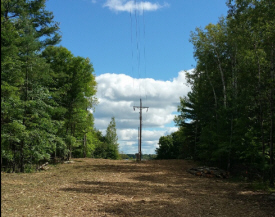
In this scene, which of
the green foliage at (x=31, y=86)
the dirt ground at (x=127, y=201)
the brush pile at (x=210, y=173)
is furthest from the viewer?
the brush pile at (x=210, y=173)

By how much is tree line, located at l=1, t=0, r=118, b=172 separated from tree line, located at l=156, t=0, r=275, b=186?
10.2m

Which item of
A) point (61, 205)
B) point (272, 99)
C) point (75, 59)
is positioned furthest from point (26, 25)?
point (272, 99)

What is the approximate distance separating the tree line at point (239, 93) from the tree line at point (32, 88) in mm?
10174

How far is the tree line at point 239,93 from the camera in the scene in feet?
38.8

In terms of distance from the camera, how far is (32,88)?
594 inches

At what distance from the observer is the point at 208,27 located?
2283 centimetres

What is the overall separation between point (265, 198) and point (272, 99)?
434 cm

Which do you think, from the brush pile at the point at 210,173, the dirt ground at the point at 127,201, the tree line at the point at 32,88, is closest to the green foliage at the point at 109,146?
the tree line at the point at 32,88

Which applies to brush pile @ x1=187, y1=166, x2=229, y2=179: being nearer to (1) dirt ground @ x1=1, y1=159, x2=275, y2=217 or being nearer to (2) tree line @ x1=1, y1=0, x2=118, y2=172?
(1) dirt ground @ x1=1, y1=159, x2=275, y2=217

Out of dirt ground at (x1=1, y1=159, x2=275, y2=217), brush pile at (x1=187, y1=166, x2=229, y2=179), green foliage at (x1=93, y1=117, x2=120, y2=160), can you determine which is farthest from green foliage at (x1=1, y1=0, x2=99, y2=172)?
green foliage at (x1=93, y1=117, x2=120, y2=160)

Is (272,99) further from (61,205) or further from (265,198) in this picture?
(61,205)

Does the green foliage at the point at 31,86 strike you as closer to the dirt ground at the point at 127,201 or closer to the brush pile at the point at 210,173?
the dirt ground at the point at 127,201

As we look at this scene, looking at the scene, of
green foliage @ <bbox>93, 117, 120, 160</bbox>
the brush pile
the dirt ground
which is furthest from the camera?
green foliage @ <bbox>93, 117, 120, 160</bbox>

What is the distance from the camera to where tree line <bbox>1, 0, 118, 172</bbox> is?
1150 centimetres
